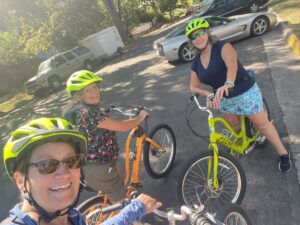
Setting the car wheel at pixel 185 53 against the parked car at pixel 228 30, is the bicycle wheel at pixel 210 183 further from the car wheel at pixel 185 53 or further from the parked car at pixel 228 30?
the car wheel at pixel 185 53

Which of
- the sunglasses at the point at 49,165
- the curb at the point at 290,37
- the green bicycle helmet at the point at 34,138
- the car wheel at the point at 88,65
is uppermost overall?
the green bicycle helmet at the point at 34,138

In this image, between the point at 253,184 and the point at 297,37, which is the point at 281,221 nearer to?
the point at 253,184

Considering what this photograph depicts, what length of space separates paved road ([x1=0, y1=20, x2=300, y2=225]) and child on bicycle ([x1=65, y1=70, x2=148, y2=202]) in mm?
743

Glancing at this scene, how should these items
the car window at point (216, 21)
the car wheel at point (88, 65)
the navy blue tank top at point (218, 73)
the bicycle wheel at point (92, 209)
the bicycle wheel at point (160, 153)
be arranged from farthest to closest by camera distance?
1. the car wheel at point (88, 65)
2. the car window at point (216, 21)
3. the bicycle wheel at point (160, 153)
4. the navy blue tank top at point (218, 73)
5. the bicycle wheel at point (92, 209)

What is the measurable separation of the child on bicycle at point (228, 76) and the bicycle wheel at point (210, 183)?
704 mm

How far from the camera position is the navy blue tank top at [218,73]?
3.83 metres

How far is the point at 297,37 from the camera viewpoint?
8578mm

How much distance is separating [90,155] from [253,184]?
214 cm

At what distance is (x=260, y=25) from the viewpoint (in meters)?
11.3

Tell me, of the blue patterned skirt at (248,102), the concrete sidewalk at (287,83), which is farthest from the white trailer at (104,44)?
the blue patterned skirt at (248,102)

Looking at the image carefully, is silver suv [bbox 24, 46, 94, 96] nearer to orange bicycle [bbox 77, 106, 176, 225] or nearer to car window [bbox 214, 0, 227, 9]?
car window [bbox 214, 0, 227, 9]

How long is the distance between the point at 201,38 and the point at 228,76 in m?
0.58

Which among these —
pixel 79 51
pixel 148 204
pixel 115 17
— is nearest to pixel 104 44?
pixel 79 51

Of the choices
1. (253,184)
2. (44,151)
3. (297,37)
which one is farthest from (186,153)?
(297,37)
